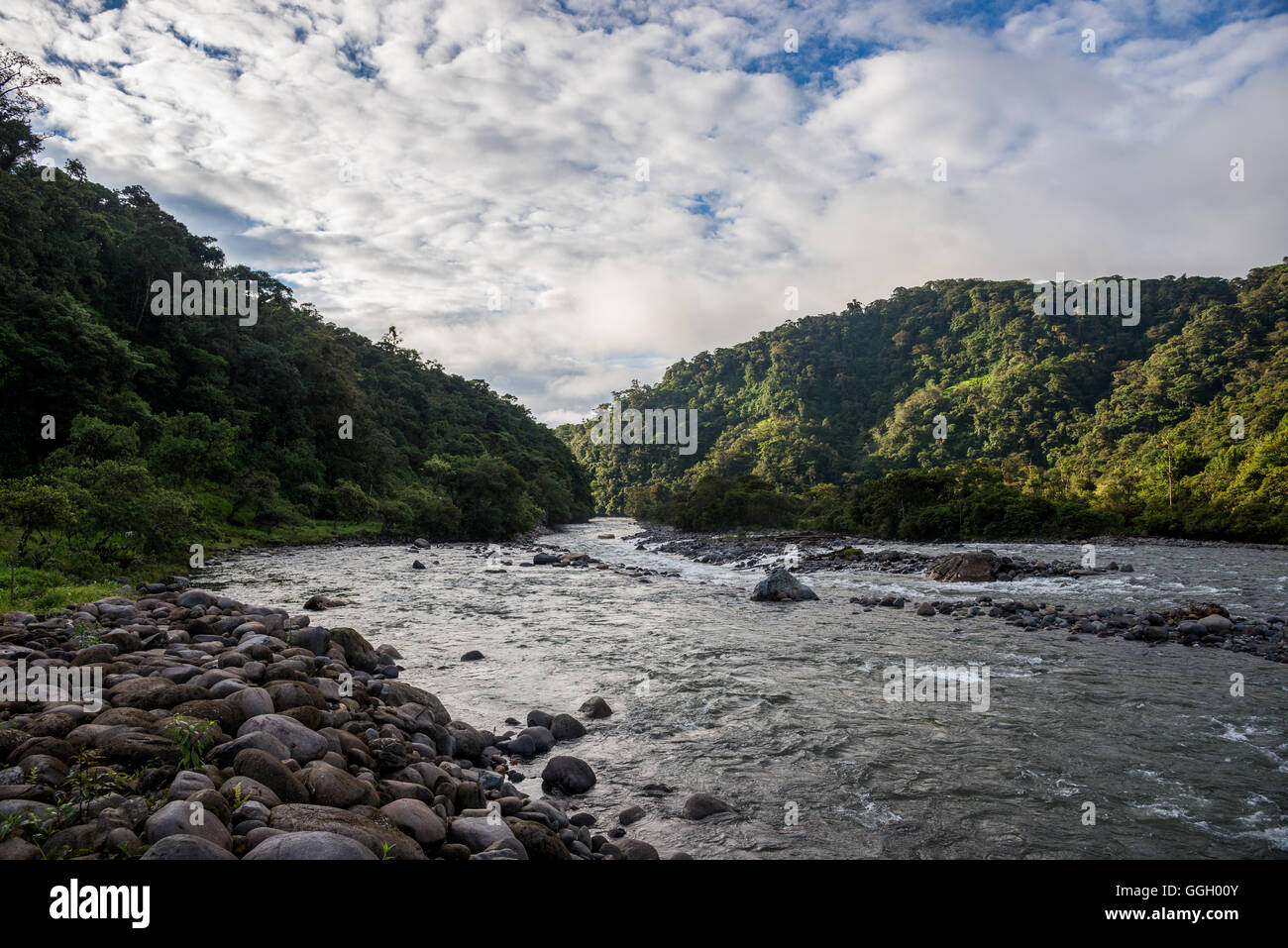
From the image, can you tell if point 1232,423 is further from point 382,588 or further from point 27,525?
point 27,525

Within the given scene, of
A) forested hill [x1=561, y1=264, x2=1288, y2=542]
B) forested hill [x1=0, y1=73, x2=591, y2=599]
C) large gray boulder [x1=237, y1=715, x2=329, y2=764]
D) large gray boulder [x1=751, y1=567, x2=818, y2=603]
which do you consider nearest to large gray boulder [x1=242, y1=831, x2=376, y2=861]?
large gray boulder [x1=237, y1=715, x2=329, y2=764]

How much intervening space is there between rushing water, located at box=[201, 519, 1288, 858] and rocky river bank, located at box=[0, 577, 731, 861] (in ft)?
1.72

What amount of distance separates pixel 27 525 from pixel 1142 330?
146003 millimetres

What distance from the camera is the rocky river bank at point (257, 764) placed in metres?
3.66

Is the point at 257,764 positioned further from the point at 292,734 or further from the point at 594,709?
the point at 594,709

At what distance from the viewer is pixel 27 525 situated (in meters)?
13.4

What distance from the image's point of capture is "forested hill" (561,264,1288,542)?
4788cm

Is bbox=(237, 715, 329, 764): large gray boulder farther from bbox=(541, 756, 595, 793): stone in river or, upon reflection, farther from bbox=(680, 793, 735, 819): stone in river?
bbox=(680, 793, 735, 819): stone in river

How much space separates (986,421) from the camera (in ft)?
328

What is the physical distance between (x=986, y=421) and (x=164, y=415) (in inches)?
4233

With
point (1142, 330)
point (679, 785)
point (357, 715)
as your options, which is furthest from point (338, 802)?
point (1142, 330)

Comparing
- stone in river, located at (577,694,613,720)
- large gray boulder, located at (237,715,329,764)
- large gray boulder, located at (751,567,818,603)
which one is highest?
large gray boulder, located at (237,715,329,764)

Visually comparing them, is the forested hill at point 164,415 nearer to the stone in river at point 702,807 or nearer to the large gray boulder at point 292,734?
the large gray boulder at point 292,734

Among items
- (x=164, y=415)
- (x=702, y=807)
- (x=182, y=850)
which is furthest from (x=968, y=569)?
(x=164, y=415)
